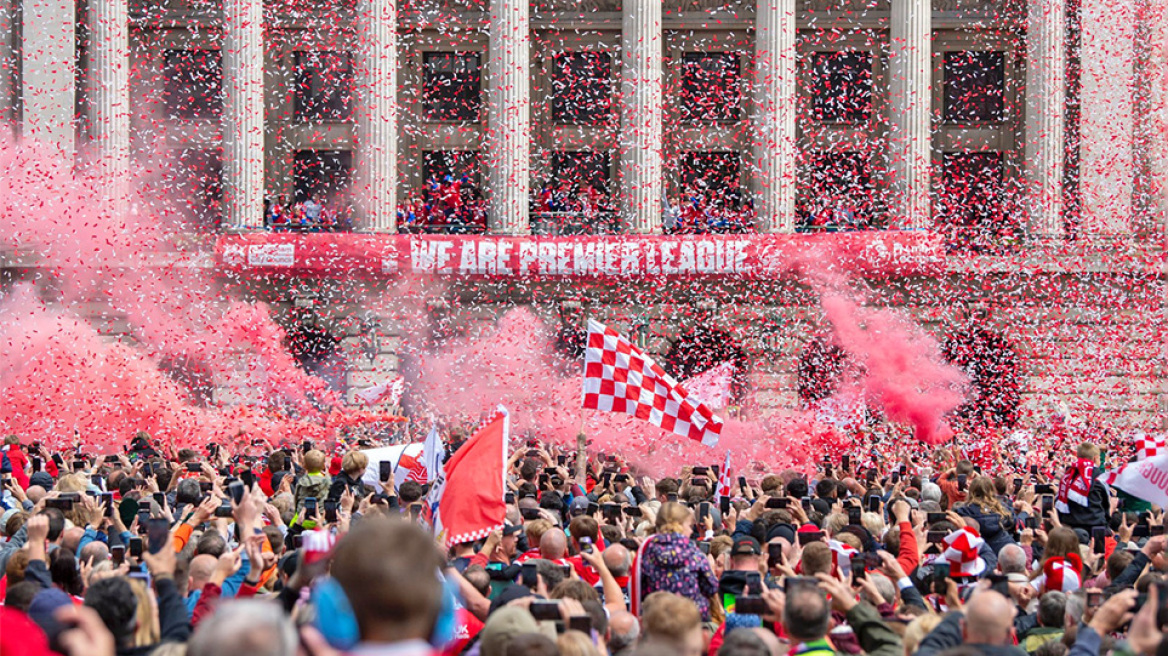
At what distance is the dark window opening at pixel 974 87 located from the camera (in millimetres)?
40312

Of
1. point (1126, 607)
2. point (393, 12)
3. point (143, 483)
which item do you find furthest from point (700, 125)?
point (1126, 607)

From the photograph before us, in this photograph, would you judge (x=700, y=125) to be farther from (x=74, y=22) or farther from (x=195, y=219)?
(x=74, y=22)

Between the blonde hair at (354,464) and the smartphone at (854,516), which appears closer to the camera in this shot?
the smartphone at (854,516)

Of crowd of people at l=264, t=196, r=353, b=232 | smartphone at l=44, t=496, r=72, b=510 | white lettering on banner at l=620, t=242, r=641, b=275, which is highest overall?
crowd of people at l=264, t=196, r=353, b=232

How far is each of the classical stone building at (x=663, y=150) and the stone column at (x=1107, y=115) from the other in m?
0.07

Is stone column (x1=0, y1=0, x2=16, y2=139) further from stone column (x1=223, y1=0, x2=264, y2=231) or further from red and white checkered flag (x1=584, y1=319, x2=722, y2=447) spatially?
red and white checkered flag (x1=584, y1=319, x2=722, y2=447)

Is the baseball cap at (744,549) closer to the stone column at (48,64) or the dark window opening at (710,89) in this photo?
the stone column at (48,64)

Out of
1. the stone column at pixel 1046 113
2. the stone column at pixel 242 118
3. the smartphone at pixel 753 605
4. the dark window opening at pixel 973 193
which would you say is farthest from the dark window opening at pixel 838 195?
the smartphone at pixel 753 605

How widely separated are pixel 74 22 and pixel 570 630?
35.1 meters

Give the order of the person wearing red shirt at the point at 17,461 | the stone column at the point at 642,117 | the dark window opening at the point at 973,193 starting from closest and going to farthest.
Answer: the person wearing red shirt at the point at 17,461 → the stone column at the point at 642,117 → the dark window opening at the point at 973,193

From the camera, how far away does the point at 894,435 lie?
99.9ft

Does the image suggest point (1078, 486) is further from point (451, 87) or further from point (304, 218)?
point (451, 87)

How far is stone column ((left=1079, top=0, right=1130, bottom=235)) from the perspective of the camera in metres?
37.5

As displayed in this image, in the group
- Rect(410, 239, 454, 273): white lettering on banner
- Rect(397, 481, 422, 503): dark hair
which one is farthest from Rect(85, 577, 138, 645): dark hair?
Rect(410, 239, 454, 273): white lettering on banner
